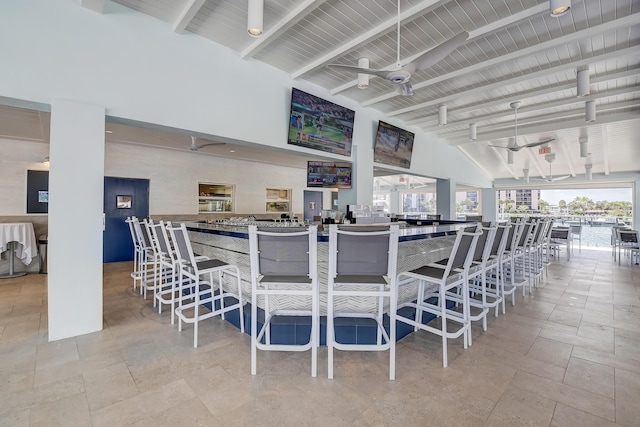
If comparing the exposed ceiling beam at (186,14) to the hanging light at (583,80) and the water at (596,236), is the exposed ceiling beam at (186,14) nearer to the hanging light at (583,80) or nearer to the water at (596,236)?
the hanging light at (583,80)

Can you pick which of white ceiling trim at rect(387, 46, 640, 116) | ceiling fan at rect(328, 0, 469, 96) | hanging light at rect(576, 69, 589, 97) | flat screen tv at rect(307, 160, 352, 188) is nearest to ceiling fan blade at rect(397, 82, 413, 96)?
ceiling fan at rect(328, 0, 469, 96)

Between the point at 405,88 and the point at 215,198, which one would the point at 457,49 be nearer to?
the point at 405,88

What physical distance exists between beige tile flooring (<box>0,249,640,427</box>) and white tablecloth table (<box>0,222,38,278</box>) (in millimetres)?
2653

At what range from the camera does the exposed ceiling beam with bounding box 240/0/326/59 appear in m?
2.99

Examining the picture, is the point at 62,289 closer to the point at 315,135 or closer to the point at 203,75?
the point at 203,75

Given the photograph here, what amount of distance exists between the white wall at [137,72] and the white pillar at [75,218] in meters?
0.26

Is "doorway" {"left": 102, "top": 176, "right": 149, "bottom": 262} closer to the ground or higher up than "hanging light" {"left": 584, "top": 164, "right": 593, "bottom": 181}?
closer to the ground

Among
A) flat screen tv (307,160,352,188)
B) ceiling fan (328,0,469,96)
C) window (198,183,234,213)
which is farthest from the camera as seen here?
window (198,183,234,213)

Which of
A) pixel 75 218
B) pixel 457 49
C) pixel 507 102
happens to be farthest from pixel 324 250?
pixel 507 102

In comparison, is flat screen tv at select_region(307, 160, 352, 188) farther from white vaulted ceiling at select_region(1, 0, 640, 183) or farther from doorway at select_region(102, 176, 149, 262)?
doorway at select_region(102, 176, 149, 262)

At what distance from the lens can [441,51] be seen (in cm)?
263

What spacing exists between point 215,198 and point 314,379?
7023 mm

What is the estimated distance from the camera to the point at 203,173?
783 cm

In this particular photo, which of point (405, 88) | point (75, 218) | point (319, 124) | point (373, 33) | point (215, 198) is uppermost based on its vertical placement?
point (373, 33)
